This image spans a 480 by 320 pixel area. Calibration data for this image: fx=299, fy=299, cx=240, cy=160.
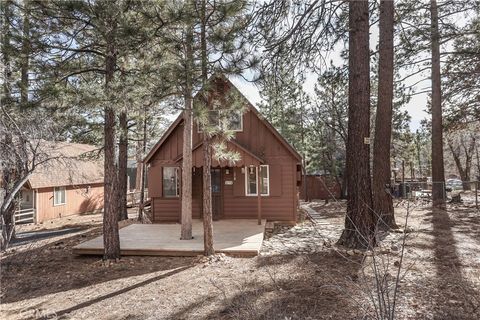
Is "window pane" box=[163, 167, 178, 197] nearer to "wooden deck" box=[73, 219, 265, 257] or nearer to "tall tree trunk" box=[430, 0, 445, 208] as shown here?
"wooden deck" box=[73, 219, 265, 257]

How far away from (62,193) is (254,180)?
13.2 m

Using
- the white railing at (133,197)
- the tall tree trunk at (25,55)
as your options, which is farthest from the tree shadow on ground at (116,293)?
the white railing at (133,197)

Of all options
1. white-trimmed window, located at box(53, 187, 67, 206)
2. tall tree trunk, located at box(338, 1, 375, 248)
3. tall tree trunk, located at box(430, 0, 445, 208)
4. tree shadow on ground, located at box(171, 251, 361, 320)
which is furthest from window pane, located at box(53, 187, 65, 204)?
tall tree trunk, located at box(430, 0, 445, 208)

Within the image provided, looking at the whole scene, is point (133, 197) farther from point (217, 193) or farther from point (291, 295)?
point (291, 295)

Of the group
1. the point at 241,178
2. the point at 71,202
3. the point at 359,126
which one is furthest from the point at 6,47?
the point at 71,202

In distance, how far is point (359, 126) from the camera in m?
6.45

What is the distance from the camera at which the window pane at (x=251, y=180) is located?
11.0m

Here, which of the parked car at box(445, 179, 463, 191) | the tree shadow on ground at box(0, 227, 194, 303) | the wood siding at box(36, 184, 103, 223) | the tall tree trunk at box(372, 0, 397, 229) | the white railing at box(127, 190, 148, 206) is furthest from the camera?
the white railing at box(127, 190, 148, 206)

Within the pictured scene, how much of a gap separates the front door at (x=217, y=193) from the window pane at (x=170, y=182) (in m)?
1.42

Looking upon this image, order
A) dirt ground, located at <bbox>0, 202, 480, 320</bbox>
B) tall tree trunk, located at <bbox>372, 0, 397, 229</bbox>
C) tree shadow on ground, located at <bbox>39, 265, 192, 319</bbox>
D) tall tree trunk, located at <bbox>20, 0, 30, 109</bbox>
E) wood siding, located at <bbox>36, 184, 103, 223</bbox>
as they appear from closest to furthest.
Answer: dirt ground, located at <bbox>0, 202, 480, 320</bbox> < tree shadow on ground, located at <bbox>39, 265, 192, 319</bbox> < tall tree trunk, located at <bbox>20, 0, 30, 109</bbox> < tall tree trunk, located at <bbox>372, 0, 397, 229</bbox> < wood siding, located at <bbox>36, 184, 103, 223</bbox>

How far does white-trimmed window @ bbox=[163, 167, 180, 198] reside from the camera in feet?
36.6

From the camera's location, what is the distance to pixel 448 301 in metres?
3.65

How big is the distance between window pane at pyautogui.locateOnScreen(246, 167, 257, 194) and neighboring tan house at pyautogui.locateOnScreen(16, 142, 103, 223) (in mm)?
6298

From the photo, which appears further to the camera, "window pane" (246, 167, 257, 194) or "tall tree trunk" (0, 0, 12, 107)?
"window pane" (246, 167, 257, 194)
